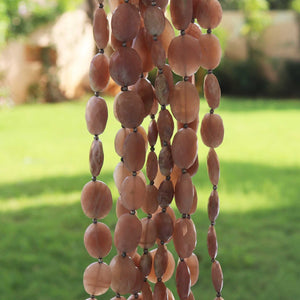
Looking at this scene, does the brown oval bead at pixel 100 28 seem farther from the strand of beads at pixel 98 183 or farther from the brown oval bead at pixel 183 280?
the brown oval bead at pixel 183 280

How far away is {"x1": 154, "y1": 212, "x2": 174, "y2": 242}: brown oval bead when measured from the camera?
546mm

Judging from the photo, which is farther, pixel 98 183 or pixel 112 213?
pixel 112 213

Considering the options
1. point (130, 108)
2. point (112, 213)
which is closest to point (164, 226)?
point (130, 108)

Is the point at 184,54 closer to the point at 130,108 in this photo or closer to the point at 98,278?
the point at 130,108

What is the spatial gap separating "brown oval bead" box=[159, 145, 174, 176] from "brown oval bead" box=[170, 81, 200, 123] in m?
0.03

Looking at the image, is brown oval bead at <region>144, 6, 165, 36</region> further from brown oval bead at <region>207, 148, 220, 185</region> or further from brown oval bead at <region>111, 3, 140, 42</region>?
brown oval bead at <region>207, 148, 220, 185</region>

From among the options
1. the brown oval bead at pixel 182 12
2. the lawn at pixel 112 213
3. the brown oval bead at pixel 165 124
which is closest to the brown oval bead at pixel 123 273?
the brown oval bead at pixel 165 124

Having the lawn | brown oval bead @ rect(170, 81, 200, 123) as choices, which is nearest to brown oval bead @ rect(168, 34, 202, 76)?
brown oval bead @ rect(170, 81, 200, 123)

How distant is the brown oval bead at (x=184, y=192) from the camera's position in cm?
53

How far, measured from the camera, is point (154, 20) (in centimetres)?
50

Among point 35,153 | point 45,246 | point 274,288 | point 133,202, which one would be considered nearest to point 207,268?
point 274,288

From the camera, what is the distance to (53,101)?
980cm

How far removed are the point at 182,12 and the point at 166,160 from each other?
0.14m

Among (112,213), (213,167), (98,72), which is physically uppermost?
(98,72)
